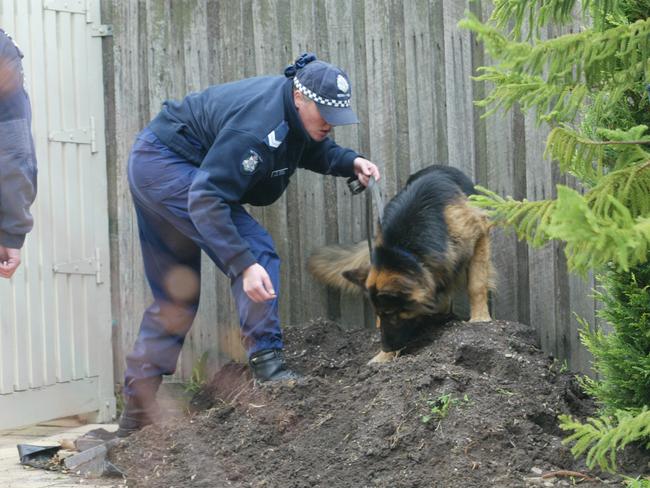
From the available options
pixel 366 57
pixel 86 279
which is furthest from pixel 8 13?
pixel 366 57

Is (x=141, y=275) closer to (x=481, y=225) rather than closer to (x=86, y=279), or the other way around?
(x=86, y=279)

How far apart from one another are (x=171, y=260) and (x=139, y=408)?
3.14 ft

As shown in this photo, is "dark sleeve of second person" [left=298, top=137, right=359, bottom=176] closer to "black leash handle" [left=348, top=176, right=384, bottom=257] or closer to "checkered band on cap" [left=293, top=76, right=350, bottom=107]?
"black leash handle" [left=348, top=176, right=384, bottom=257]

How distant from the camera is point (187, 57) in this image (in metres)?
6.94

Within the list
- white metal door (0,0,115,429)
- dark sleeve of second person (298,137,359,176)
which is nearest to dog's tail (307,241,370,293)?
dark sleeve of second person (298,137,359,176)

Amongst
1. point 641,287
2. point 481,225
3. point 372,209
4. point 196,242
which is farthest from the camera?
point 372,209

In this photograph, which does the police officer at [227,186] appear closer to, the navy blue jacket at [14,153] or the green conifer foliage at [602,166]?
the navy blue jacket at [14,153]

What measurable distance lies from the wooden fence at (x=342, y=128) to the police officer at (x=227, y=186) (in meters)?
0.71

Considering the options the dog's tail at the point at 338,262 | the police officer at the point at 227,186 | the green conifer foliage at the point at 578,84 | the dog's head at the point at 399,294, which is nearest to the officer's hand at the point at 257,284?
the police officer at the point at 227,186

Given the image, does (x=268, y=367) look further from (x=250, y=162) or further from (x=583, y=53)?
(x=583, y=53)

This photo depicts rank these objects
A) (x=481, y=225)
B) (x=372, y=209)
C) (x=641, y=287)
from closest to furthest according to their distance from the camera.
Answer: (x=641, y=287)
(x=481, y=225)
(x=372, y=209)

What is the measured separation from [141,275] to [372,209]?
1.85 m

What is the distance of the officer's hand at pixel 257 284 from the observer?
4949 mm

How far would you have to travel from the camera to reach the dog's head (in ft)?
19.4
